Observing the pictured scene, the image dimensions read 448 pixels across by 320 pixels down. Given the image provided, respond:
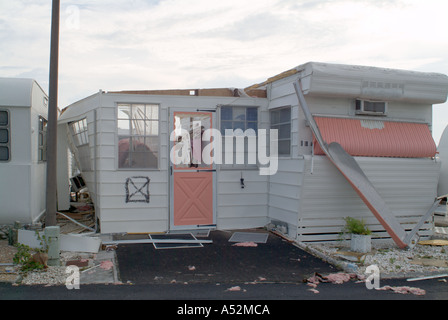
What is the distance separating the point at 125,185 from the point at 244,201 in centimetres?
253

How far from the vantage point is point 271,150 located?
9.18 m

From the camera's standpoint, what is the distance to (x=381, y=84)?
845 cm

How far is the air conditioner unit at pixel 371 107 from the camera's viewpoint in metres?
8.53

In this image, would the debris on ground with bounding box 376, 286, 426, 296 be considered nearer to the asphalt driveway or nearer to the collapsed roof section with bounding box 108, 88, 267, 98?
the asphalt driveway

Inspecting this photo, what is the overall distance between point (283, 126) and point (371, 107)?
5.97ft

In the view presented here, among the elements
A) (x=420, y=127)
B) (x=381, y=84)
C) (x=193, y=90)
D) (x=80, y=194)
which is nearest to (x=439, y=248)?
(x=420, y=127)

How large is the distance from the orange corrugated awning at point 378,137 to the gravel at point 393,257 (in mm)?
1793

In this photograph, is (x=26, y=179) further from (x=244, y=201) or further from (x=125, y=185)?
(x=244, y=201)

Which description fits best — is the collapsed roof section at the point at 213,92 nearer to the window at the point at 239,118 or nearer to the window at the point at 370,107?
the window at the point at 239,118

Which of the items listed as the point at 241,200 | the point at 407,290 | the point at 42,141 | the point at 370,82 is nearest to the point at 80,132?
the point at 42,141

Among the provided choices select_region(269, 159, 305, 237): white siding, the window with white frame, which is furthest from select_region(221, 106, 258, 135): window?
select_region(269, 159, 305, 237): white siding

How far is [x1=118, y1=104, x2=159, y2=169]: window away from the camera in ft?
28.0

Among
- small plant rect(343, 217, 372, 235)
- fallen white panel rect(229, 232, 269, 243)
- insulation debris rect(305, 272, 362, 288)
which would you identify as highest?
small plant rect(343, 217, 372, 235)

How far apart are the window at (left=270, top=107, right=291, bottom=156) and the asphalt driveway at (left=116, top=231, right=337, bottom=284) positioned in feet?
6.38
